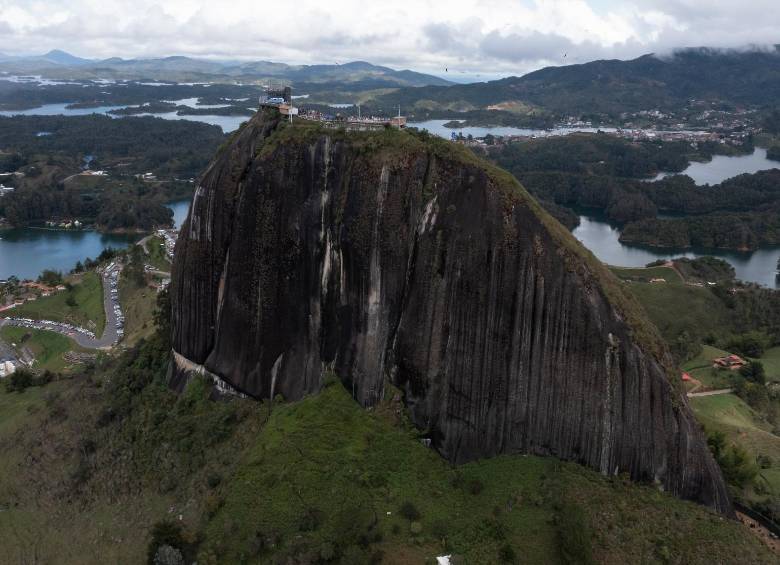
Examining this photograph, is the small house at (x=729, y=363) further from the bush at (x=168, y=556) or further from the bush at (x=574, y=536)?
the bush at (x=168, y=556)

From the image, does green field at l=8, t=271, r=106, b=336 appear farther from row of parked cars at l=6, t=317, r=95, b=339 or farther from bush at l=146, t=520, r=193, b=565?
bush at l=146, t=520, r=193, b=565

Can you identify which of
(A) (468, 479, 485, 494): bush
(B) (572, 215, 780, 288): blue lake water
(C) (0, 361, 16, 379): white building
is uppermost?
(A) (468, 479, 485, 494): bush

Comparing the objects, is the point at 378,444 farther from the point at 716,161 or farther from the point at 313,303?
the point at 716,161

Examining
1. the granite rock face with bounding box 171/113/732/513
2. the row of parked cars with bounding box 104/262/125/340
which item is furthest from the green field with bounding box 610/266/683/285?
the row of parked cars with bounding box 104/262/125/340

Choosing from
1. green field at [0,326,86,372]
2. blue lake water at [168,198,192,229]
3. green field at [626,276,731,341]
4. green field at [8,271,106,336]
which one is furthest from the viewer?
blue lake water at [168,198,192,229]

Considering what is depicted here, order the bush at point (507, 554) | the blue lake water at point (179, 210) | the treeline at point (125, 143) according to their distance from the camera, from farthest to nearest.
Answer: the treeline at point (125, 143)
the blue lake water at point (179, 210)
the bush at point (507, 554)

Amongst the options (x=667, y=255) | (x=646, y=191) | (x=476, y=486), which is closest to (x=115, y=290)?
(x=476, y=486)

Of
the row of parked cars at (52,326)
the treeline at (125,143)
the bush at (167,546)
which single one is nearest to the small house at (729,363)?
the bush at (167,546)
